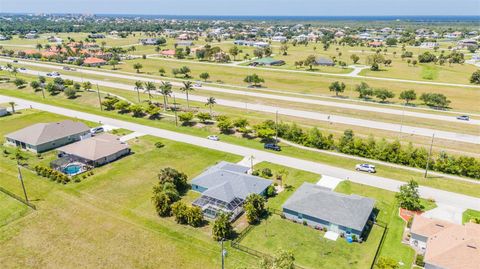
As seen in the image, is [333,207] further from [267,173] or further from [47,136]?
[47,136]

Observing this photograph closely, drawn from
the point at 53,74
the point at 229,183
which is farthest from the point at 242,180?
the point at 53,74

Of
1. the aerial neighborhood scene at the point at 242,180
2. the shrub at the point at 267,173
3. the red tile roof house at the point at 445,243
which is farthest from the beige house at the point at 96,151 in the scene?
the red tile roof house at the point at 445,243

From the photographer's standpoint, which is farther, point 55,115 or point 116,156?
point 55,115

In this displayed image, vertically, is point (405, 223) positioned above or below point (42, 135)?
below

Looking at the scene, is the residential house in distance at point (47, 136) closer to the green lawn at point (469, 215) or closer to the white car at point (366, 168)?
the white car at point (366, 168)

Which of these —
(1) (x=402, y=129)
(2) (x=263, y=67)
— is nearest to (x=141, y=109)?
(1) (x=402, y=129)

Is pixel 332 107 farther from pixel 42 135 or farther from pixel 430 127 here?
pixel 42 135
